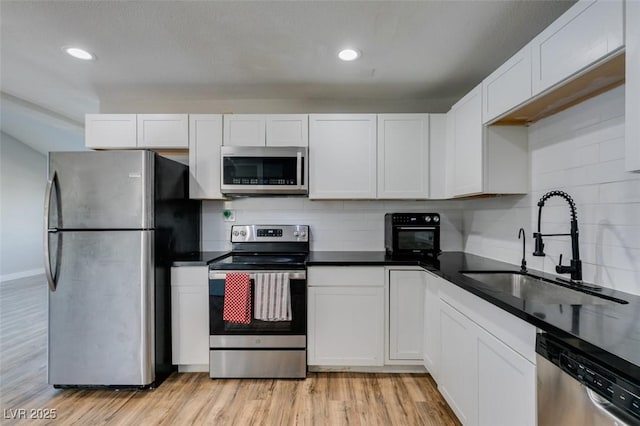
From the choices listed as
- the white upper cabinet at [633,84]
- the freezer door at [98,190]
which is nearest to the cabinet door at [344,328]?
the freezer door at [98,190]

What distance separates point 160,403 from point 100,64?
8.33 ft

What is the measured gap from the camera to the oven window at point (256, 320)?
2244 mm

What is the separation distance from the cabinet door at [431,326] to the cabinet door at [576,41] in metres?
1.32

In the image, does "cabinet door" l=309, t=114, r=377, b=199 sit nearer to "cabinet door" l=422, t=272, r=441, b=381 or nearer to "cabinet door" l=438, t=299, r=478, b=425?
"cabinet door" l=422, t=272, r=441, b=381

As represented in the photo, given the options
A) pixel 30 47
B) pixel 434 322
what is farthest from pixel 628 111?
pixel 30 47

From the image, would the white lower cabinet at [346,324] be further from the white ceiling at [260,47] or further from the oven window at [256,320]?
the white ceiling at [260,47]

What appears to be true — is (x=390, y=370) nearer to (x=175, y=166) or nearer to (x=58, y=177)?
(x=175, y=166)

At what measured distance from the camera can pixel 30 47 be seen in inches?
81.1

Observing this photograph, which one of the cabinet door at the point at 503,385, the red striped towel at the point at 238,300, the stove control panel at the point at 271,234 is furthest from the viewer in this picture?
the stove control panel at the point at 271,234

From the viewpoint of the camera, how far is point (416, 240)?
2.59 metres

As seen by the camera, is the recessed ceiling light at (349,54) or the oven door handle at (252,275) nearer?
the recessed ceiling light at (349,54)

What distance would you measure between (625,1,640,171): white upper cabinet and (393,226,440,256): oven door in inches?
62.8

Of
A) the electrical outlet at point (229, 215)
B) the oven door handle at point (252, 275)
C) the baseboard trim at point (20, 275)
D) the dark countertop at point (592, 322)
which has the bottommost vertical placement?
the baseboard trim at point (20, 275)

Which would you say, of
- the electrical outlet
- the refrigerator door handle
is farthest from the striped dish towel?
the refrigerator door handle
